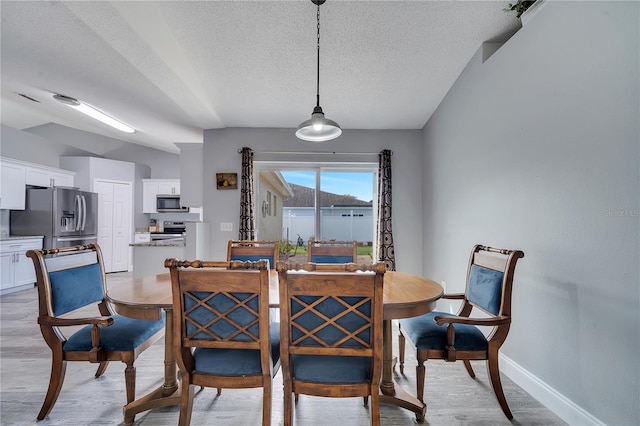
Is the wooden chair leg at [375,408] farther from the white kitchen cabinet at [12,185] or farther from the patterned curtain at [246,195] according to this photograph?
the white kitchen cabinet at [12,185]

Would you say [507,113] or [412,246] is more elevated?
[507,113]

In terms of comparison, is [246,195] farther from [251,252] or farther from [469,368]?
[469,368]

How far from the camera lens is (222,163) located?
3908 millimetres

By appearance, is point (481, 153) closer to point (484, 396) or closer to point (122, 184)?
point (484, 396)

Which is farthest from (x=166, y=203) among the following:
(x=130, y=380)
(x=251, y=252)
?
(x=130, y=380)

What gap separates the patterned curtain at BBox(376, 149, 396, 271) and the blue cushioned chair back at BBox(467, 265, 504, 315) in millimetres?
1757

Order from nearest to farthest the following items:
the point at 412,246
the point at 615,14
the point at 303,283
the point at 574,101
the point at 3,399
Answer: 1. the point at 303,283
2. the point at 615,14
3. the point at 574,101
4. the point at 3,399
5. the point at 412,246

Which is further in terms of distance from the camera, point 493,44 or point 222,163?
point 222,163

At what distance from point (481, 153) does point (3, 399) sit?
396 cm

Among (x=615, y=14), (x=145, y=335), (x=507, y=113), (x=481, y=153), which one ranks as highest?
(x=615, y=14)

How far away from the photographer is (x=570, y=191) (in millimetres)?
1602

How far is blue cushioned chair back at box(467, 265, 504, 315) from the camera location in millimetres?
1641

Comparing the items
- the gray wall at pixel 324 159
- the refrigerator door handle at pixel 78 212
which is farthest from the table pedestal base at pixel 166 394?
the refrigerator door handle at pixel 78 212

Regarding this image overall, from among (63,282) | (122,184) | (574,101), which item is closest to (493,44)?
(574,101)
